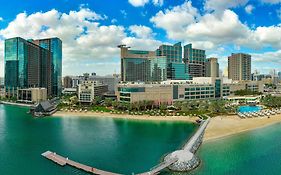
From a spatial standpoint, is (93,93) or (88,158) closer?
(88,158)

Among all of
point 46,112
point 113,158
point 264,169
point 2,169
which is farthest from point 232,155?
point 46,112

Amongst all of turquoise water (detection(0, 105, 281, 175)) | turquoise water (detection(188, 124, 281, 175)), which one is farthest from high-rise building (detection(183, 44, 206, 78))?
turquoise water (detection(188, 124, 281, 175))

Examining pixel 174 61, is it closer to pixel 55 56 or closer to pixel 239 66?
pixel 239 66

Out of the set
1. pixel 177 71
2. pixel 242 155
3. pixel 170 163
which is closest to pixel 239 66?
pixel 177 71

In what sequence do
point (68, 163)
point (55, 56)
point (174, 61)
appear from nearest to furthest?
point (68, 163) → point (55, 56) → point (174, 61)

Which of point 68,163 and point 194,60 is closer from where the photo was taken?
point 68,163

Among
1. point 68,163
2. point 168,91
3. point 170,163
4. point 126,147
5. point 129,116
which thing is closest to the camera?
point 170,163

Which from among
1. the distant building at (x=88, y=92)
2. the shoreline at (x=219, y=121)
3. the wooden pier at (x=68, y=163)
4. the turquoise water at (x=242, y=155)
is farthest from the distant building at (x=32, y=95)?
the turquoise water at (x=242, y=155)

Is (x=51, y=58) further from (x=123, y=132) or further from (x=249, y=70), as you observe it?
(x=249, y=70)
